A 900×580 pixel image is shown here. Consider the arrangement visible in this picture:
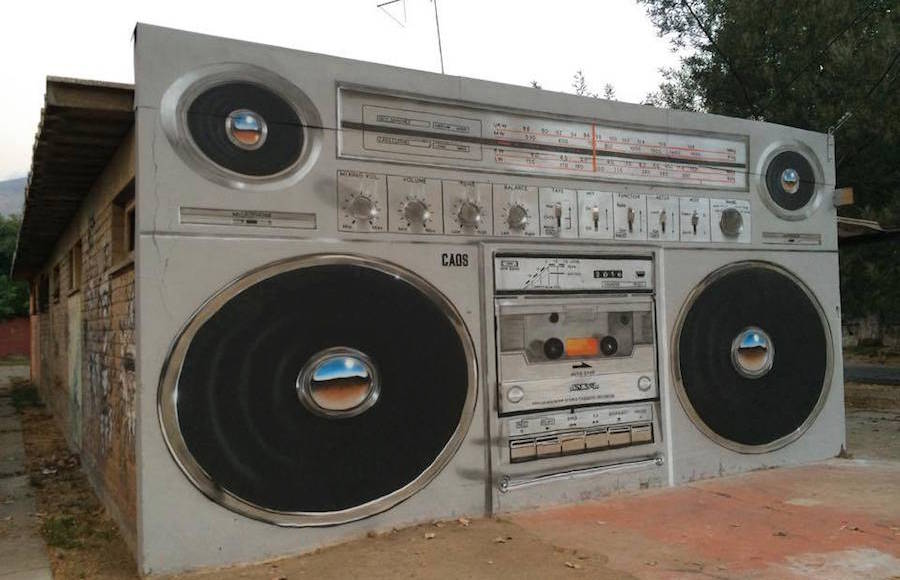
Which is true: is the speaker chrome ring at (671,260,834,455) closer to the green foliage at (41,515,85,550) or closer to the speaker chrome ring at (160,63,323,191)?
the speaker chrome ring at (160,63,323,191)

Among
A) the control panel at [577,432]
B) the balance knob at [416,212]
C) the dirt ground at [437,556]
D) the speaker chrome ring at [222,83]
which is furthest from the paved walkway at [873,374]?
the speaker chrome ring at [222,83]

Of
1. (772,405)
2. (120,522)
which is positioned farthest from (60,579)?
(772,405)

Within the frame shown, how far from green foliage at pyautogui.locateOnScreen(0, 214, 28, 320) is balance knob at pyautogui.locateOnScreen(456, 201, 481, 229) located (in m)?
30.0

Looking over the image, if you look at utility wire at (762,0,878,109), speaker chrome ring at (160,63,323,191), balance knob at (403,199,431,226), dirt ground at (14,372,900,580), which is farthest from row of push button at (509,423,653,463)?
utility wire at (762,0,878,109)

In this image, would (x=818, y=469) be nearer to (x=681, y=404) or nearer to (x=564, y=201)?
(x=681, y=404)

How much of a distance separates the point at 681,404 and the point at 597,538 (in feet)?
5.73

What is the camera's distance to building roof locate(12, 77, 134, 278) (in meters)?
4.26

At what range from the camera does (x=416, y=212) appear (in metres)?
4.75

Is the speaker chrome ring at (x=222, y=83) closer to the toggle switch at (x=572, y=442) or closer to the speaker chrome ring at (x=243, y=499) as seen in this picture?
the speaker chrome ring at (x=243, y=499)

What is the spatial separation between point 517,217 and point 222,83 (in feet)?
7.01

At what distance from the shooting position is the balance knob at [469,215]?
16.2ft

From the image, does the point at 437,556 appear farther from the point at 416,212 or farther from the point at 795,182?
the point at 795,182

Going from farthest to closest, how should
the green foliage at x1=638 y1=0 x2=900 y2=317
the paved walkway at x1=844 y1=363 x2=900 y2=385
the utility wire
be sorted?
the paved walkway at x1=844 y1=363 x2=900 y2=385 < the utility wire < the green foliage at x1=638 y1=0 x2=900 y2=317

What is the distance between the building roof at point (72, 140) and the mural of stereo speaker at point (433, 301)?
1.65 ft
